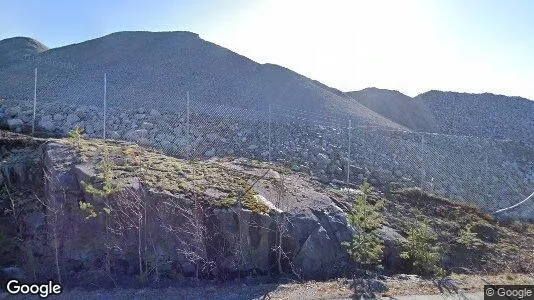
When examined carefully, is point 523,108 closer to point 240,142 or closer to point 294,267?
point 240,142

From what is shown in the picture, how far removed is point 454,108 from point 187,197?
95.1 feet

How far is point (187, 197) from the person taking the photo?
24.7 ft

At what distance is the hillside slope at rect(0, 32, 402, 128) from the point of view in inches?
715

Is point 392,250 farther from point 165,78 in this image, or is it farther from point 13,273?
point 165,78

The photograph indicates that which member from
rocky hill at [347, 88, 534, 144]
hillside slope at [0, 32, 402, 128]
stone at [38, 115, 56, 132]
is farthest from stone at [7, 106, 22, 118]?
rocky hill at [347, 88, 534, 144]

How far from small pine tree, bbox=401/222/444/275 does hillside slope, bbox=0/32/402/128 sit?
33.4 ft

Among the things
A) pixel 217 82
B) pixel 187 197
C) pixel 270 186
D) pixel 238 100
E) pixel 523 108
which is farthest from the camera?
pixel 523 108

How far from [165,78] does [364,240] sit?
17745mm

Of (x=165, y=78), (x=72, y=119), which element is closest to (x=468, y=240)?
(x=72, y=119)

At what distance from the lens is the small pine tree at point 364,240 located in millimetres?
7410

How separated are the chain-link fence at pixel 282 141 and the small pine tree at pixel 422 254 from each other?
11.3ft

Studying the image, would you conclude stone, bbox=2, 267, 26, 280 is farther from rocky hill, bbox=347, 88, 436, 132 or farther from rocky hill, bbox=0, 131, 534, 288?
rocky hill, bbox=347, 88, 436, 132

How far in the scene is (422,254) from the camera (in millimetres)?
7754

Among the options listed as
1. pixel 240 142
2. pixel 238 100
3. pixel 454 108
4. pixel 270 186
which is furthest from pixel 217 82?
pixel 454 108
